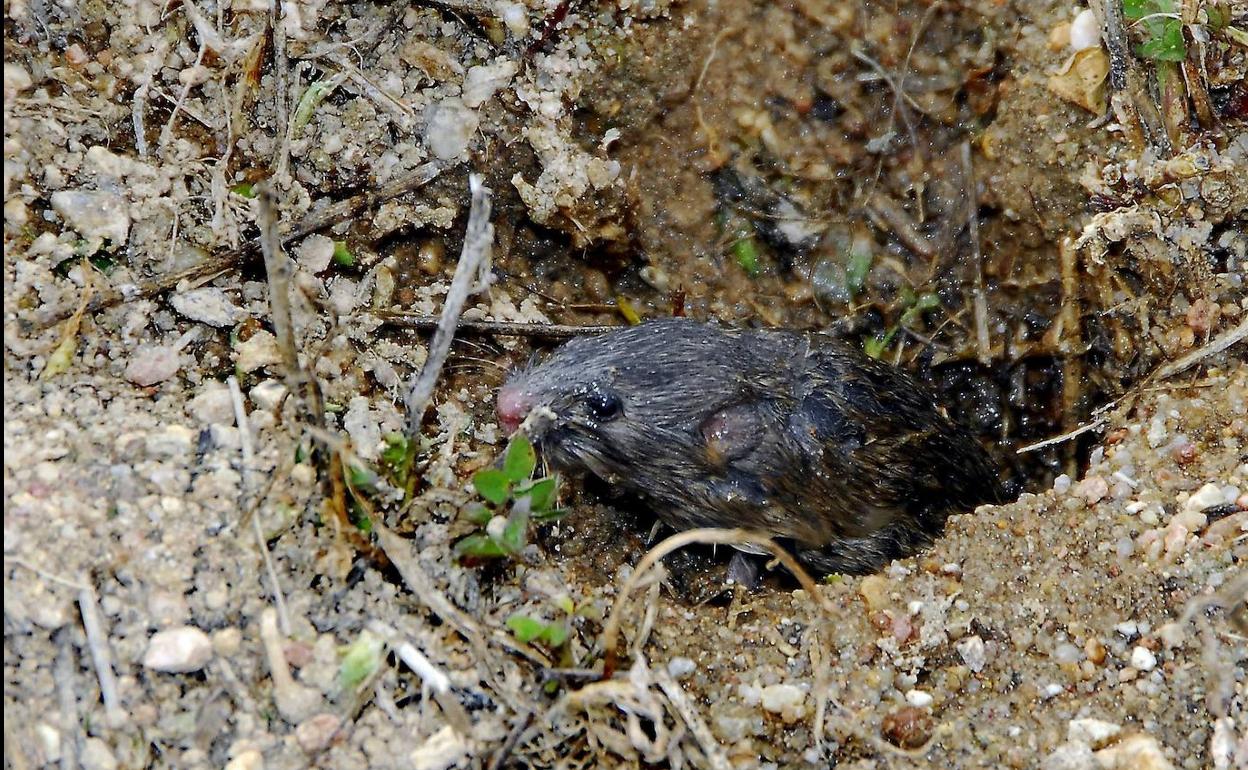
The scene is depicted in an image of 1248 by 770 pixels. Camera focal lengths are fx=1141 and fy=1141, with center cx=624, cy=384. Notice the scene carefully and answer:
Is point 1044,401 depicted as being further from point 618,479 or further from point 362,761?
point 362,761

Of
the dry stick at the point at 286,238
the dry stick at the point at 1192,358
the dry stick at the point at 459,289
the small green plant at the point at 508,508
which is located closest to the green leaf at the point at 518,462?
the small green plant at the point at 508,508

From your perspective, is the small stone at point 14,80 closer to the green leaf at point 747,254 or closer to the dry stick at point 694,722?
the dry stick at point 694,722

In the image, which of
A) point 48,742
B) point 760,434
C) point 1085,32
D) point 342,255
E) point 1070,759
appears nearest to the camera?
point 48,742

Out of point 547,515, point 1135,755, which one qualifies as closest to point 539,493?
point 547,515

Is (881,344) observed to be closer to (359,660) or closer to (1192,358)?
(1192,358)

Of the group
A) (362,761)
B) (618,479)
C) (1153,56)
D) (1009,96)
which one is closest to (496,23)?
(618,479)

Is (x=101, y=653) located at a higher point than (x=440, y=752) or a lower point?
higher
